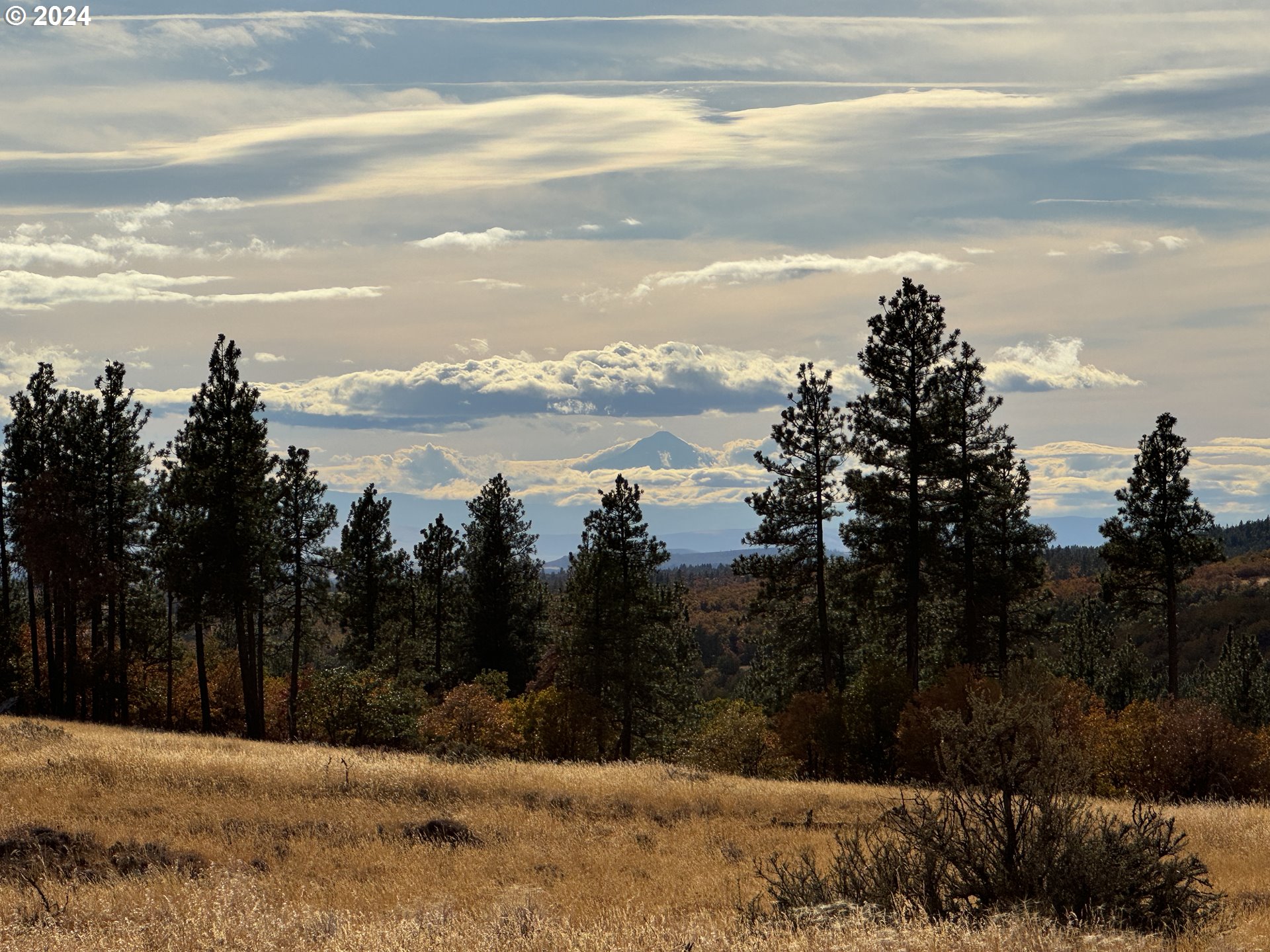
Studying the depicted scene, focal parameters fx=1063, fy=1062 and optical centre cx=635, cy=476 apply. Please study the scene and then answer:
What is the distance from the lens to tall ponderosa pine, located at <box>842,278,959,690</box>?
32.8 metres

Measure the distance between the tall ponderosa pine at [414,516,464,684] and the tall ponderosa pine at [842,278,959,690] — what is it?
29.2 m

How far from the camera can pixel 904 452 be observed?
33.3 metres

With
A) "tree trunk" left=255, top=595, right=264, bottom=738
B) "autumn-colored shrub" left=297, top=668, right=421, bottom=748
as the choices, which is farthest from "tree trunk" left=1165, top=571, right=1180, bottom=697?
"tree trunk" left=255, top=595, right=264, bottom=738

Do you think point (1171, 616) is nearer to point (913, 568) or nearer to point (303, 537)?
point (913, 568)

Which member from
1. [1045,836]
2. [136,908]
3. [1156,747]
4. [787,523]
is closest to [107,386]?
[787,523]

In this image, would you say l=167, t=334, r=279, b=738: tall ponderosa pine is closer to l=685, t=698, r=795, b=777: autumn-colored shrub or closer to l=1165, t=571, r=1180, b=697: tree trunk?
l=685, t=698, r=795, b=777: autumn-colored shrub

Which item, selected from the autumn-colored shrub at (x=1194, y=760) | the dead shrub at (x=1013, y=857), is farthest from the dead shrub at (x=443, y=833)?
the autumn-colored shrub at (x=1194, y=760)

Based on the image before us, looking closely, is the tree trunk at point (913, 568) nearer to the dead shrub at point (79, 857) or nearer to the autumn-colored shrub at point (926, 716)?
the autumn-colored shrub at point (926, 716)

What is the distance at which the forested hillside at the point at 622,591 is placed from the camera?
3309 centimetres

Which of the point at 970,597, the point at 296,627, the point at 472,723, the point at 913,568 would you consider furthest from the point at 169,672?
the point at 970,597

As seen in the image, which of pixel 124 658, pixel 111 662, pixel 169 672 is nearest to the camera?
pixel 111 662

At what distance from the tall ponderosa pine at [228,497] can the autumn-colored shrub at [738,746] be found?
1609cm

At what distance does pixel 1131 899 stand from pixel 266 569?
3194 cm

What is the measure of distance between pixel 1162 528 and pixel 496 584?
32273 millimetres
